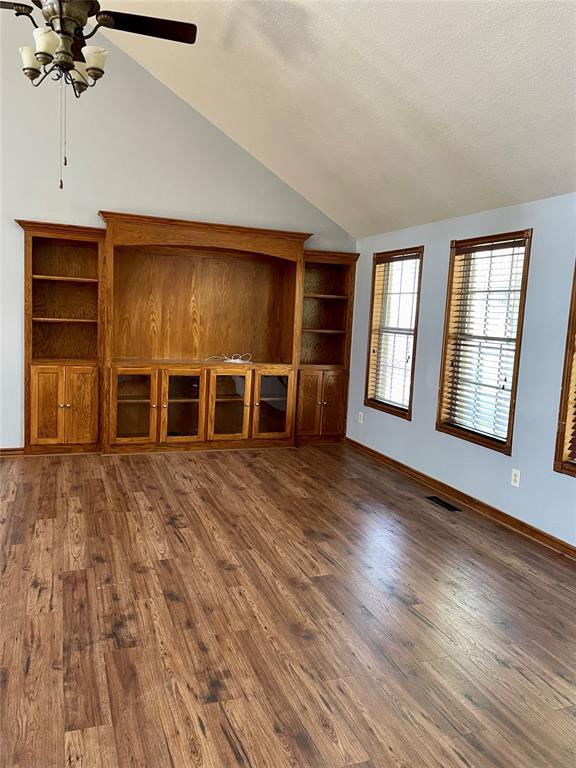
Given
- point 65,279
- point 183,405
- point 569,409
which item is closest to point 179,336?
point 183,405

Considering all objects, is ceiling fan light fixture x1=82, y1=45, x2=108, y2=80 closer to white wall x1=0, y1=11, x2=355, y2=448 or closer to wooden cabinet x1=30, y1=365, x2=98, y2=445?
white wall x1=0, y1=11, x2=355, y2=448

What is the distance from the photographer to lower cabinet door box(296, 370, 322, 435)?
6348mm

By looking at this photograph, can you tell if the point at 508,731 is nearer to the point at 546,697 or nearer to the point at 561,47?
the point at 546,697

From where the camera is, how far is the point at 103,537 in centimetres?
363

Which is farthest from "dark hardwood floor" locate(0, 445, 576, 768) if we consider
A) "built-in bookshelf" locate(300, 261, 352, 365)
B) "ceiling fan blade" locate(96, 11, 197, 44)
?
"ceiling fan blade" locate(96, 11, 197, 44)

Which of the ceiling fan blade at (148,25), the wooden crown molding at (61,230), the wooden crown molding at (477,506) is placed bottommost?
the wooden crown molding at (477,506)

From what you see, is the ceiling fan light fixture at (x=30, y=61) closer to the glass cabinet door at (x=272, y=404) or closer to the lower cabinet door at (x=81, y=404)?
the lower cabinet door at (x=81, y=404)

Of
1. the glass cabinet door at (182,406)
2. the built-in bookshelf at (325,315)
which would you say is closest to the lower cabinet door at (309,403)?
the built-in bookshelf at (325,315)

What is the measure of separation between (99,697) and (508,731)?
1.48 m

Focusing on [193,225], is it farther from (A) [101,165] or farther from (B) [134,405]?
(B) [134,405]

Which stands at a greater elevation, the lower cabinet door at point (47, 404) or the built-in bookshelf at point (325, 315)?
the built-in bookshelf at point (325, 315)

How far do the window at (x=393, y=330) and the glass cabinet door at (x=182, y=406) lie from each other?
1737mm

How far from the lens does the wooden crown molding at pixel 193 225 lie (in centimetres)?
535

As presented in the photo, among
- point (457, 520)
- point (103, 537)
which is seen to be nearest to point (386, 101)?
point (457, 520)
